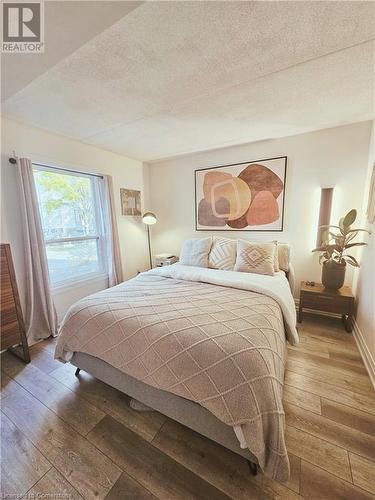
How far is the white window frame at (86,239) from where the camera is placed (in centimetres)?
246

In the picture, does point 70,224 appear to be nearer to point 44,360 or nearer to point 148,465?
point 44,360

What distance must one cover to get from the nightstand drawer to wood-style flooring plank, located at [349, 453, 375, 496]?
1.44 metres

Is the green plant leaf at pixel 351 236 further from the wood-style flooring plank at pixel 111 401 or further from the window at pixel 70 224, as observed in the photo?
the window at pixel 70 224

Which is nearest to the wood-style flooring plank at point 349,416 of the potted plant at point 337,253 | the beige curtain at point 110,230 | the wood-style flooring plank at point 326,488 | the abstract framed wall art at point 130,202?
the wood-style flooring plank at point 326,488

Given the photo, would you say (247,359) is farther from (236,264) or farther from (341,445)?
(236,264)

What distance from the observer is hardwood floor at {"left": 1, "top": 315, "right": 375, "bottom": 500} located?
97 cm

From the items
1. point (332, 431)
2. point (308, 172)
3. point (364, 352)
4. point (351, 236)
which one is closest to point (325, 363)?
point (364, 352)

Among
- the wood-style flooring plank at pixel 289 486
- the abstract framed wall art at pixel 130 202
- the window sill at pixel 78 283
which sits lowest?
the wood-style flooring plank at pixel 289 486

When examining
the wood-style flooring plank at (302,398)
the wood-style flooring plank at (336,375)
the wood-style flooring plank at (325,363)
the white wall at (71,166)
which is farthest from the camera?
the white wall at (71,166)

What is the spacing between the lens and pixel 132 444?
3.82ft

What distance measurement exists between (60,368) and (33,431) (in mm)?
585

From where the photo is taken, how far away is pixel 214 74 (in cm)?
142

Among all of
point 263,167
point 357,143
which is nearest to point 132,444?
point 263,167

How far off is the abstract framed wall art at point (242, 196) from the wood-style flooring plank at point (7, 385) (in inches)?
110
